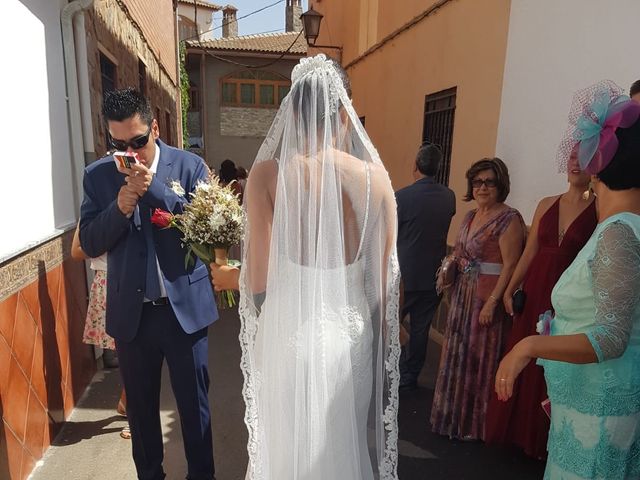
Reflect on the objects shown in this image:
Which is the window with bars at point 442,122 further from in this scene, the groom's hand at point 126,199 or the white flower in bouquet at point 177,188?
the groom's hand at point 126,199

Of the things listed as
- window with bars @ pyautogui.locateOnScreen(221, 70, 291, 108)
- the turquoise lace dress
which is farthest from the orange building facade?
window with bars @ pyautogui.locateOnScreen(221, 70, 291, 108)

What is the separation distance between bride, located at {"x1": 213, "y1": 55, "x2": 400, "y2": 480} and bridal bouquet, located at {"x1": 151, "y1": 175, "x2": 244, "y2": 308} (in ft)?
0.63

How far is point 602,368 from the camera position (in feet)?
5.03

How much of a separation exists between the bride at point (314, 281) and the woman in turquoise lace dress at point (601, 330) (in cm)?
60

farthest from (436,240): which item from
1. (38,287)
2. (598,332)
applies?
(38,287)

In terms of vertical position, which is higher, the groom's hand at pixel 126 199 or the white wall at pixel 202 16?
the white wall at pixel 202 16

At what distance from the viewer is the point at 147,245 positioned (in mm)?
2111

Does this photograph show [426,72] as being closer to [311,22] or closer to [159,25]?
[311,22]

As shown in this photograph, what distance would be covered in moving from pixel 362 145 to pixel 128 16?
5.51m

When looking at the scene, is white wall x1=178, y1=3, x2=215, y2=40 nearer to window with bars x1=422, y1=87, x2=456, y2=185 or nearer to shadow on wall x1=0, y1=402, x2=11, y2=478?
window with bars x1=422, y1=87, x2=456, y2=185

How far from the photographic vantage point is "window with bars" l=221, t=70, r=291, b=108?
68.5 feet

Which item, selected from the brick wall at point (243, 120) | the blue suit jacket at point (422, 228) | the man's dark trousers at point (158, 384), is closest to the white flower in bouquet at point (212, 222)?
the man's dark trousers at point (158, 384)

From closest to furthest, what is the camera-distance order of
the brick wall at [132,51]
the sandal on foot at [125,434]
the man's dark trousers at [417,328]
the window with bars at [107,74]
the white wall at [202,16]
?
1. the sandal on foot at [125,434]
2. the man's dark trousers at [417,328]
3. the brick wall at [132,51]
4. the window with bars at [107,74]
5. the white wall at [202,16]

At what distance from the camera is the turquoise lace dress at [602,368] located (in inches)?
53.4
